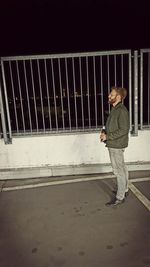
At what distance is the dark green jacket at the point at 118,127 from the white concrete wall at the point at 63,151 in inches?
Answer: 64.3

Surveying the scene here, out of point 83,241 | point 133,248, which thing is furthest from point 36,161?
point 133,248

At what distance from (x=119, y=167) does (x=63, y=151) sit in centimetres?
183

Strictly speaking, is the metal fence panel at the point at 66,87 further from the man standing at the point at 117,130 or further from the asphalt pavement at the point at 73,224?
the man standing at the point at 117,130

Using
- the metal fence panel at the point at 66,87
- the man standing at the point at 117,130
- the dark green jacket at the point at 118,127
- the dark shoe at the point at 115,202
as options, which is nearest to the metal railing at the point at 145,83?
the metal fence panel at the point at 66,87

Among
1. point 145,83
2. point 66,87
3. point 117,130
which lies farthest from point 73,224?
point 145,83

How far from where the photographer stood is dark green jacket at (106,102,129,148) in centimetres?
427

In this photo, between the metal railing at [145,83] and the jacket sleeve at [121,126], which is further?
the metal railing at [145,83]

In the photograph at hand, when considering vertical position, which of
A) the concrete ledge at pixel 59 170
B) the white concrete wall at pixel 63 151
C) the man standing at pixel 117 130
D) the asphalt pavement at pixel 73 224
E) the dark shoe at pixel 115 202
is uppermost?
the man standing at pixel 117 130

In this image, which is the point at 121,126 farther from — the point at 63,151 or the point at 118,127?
the point at 63,151

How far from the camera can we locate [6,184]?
587 centimetres

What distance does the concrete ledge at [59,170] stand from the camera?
19.9ft

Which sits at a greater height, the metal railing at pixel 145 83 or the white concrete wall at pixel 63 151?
the metal railing at pixel 145 83

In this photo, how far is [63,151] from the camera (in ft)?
20.0

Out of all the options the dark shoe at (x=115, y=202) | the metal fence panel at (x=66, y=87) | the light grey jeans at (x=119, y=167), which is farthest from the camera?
the metal fence panel at (x=66, y=87)
